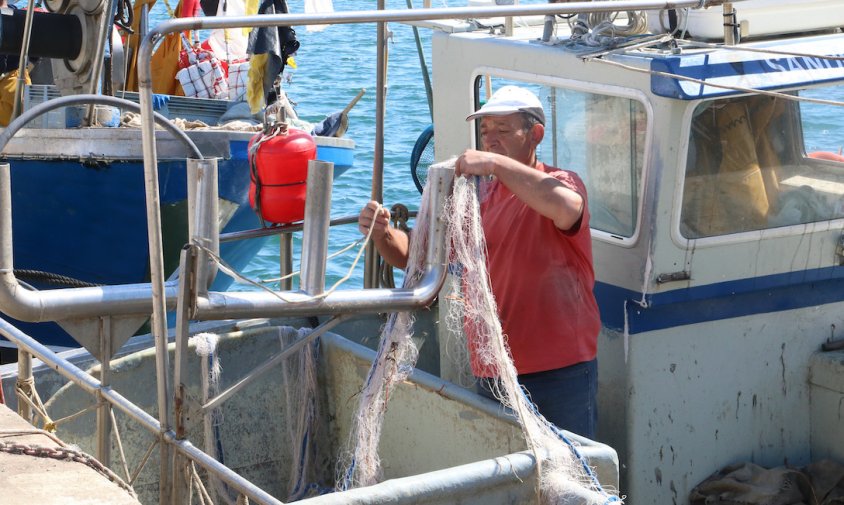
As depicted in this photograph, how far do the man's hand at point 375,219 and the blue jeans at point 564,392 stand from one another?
64cm

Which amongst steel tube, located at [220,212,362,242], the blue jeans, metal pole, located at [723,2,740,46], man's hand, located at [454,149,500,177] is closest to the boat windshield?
metal pole, located at [723,2,740,46]

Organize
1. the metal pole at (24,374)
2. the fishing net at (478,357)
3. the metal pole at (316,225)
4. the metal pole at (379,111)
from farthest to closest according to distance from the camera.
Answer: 1. the metal pole at (379,111)
2. the metal pole at (24,374)
3. the fishing net at (478,357)
4. the metal pole at (316,225)

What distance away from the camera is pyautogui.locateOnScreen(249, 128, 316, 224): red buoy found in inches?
181

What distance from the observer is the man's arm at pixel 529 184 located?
133 inches

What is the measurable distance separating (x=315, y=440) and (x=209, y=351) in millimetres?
722

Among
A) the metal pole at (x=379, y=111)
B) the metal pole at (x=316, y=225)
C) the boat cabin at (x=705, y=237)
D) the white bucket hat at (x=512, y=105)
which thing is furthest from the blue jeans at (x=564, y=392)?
the metal pole at (x=379, y=111)

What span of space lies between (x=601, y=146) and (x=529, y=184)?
1006 millimetres

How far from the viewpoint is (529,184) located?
346cm

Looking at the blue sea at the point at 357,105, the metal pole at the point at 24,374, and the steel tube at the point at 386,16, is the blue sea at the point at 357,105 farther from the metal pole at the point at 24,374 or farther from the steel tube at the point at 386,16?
the metal pole at the point at 24,374

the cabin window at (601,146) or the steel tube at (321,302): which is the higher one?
the cabin window at (601,146)

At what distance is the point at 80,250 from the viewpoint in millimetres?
9148

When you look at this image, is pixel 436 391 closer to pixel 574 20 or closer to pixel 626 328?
pixel 626 328

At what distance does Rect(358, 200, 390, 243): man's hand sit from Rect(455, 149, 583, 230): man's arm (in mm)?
409

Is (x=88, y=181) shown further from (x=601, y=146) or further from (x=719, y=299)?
(x=719, y=299)
